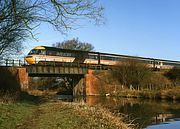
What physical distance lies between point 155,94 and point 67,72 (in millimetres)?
16884

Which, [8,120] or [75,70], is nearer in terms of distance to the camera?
[8,120]

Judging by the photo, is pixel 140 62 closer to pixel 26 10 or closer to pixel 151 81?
pixel 151 81

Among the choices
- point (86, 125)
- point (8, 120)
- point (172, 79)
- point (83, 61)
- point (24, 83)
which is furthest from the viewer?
point (172, 79)

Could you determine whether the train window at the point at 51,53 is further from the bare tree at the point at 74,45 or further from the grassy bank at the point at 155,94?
the bare tree at the point at 74,45

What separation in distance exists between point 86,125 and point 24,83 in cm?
3707

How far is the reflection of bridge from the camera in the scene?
158 feet

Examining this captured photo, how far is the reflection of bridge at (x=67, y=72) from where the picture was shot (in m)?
48.1

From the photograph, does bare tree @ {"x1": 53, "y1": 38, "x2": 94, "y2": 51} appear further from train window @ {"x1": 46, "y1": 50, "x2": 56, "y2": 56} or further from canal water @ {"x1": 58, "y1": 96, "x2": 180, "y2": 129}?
canal water @ {"x1": 58, "y1": 96, "x2": 180, "y2": 129}

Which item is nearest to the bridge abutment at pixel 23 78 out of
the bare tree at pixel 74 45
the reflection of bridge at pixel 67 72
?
the reflection of bridge at pixel 67 72

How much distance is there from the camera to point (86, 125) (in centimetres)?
1207

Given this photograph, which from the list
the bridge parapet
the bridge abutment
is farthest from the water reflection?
the bridge parapet

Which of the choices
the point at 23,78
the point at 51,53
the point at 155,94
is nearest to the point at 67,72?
the point at 51,53

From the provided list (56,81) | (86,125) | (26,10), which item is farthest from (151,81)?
(86,125)

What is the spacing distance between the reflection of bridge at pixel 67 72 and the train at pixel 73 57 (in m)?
2.03
